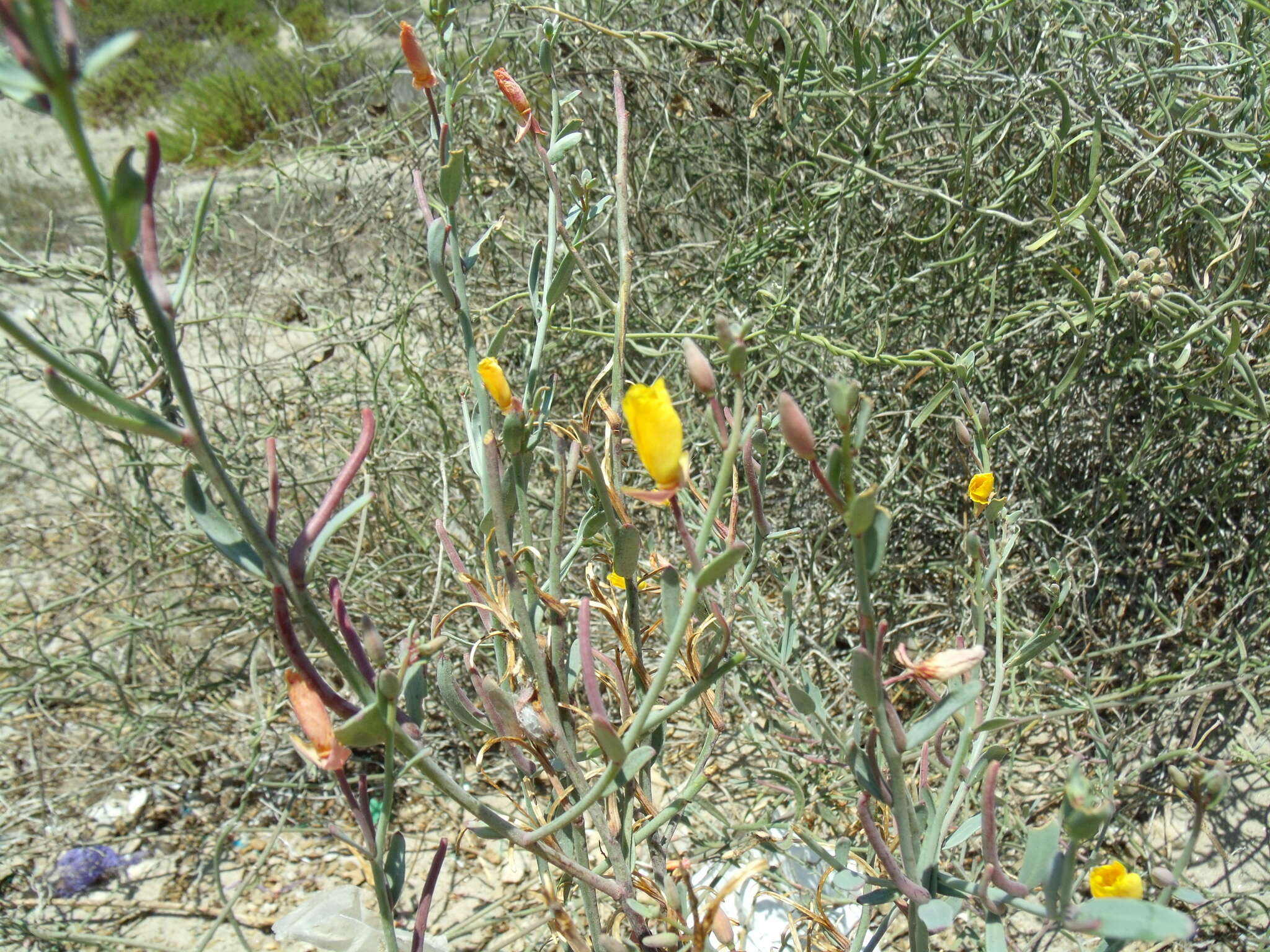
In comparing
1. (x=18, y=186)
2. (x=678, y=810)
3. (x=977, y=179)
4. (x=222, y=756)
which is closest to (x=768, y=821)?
(x=678, y=810)

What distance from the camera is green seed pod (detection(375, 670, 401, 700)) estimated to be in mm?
278

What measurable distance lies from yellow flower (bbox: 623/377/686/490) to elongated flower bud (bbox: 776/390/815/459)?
0.03 m

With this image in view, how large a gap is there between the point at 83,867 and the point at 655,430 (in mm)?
1299

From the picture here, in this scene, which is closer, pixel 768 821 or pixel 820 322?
pixel 768 821

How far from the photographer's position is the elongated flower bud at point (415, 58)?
1.51ft

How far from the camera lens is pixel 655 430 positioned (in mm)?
299

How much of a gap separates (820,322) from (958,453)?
0.23 metres

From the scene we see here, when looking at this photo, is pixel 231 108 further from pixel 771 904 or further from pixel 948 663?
pixel 948 663

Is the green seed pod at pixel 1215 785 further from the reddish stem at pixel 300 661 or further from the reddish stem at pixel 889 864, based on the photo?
the reddish stem at pixel 300 661

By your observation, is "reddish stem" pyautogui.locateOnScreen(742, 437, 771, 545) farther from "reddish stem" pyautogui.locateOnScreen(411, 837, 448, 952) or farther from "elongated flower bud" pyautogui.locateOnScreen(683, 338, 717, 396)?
"reddish stem" pyautogui.locateOnScreen(411, 837, 448, 952)

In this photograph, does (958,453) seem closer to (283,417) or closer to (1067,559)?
(1067,559)

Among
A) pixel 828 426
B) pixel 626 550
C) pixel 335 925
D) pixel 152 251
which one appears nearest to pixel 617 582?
pixel 626 550

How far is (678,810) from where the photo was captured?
463mm

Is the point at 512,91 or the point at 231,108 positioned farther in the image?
the point at 231,108
